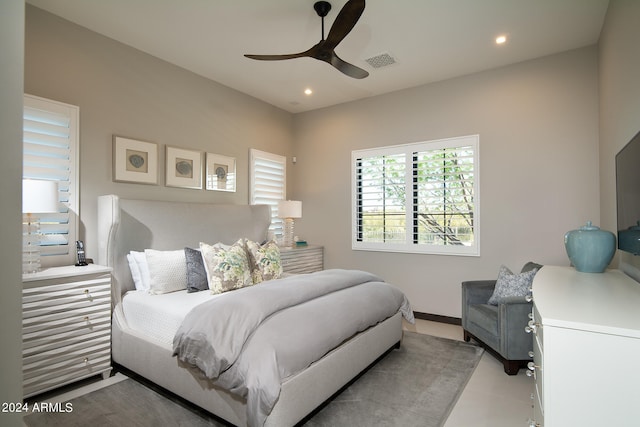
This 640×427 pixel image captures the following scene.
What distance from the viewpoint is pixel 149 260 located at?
2.96 m

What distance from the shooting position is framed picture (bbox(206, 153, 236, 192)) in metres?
4.25

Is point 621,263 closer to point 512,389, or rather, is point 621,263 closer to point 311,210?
point 512,389

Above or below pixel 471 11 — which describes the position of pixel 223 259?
below

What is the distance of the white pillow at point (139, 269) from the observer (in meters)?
3.07

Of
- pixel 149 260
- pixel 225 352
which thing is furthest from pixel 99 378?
pixel 225 352

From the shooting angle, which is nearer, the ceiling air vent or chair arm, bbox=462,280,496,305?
chair arm, bbox=462,280,496,305

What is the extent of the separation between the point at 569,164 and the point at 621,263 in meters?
1.39

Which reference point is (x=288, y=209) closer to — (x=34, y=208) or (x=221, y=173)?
(x=221, y=173)

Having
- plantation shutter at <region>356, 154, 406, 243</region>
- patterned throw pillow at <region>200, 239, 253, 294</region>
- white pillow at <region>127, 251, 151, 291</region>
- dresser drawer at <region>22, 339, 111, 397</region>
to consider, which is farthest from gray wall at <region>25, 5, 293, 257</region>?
plantation shutter at <region>356, 154, 406, 243</region>

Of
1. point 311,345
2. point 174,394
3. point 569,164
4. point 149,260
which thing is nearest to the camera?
point 311,345

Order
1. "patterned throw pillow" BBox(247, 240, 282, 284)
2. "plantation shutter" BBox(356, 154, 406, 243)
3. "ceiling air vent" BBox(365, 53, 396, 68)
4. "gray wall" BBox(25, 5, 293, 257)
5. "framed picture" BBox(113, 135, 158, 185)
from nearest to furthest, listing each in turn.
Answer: "gray wall" BBox(25, 5, 293, 257) < "patterned throw pillow" BBox(247, 240, 282, 284) < "framed picture" BBox(113, 135, 158, 185) < "ceiling air vent" BBox(365, 53, 396, 68) < "plantation shutter" BBox(356, 154, 406, 243)

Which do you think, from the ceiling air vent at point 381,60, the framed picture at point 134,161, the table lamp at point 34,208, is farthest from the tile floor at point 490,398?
the ceiling air vent at point 381,60

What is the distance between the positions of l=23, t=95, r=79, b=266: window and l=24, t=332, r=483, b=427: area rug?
4.12 feet

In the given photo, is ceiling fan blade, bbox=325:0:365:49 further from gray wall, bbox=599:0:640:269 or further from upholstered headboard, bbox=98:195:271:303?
upholstered headboard, bbox=98:195:271:303
